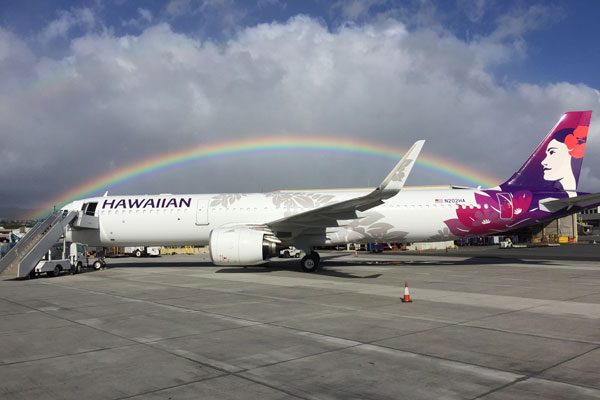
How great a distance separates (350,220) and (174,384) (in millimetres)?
15601

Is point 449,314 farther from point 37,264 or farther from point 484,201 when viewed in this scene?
point 37,264

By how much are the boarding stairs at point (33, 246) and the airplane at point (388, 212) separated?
86 centimetres

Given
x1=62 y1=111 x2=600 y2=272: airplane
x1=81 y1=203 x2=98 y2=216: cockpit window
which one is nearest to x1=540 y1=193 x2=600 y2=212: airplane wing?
x1=62 y1=111 x2=600 y2=272: airplane

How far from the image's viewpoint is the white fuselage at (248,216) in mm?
20531

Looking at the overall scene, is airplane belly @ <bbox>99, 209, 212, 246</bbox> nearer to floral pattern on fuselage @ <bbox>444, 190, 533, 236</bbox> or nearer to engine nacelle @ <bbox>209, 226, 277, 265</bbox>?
engine nacelle @ <bbox>209, 226, 277, 265</bbox>

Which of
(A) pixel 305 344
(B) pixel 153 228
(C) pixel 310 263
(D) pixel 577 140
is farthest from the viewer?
(B) pixel 153 228

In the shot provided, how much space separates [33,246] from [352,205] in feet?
45.4

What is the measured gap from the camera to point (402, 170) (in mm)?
15367

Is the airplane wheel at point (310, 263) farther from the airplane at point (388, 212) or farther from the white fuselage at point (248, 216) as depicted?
the white fuselage at point (248, 216)

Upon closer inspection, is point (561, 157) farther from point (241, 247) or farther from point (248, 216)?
point (241, 247)

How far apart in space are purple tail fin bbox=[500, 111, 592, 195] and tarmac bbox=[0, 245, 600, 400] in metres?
8.90

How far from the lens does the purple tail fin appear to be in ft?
68.9

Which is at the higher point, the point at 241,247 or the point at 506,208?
the point at 506,208

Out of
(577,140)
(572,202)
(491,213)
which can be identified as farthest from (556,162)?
(491,213)
